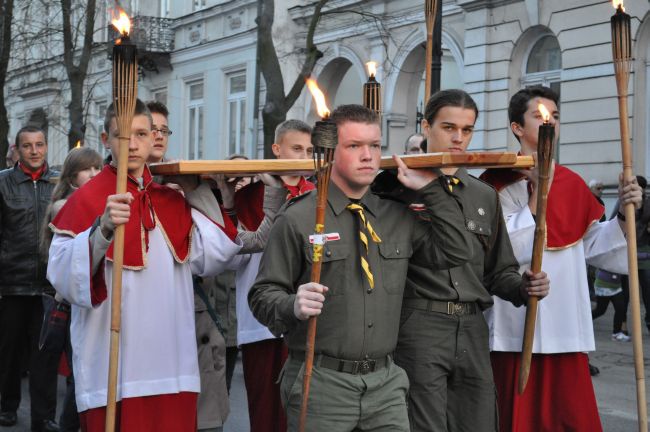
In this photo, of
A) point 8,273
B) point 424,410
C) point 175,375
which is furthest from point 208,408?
point 8,273

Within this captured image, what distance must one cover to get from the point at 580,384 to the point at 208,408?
1.89m

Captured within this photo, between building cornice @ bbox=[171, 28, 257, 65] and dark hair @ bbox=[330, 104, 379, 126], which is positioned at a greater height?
building cornice @ bbox=[171, 28, 257, 65]

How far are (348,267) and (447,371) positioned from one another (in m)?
0.80

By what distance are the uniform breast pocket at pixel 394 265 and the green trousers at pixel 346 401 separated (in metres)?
0.35

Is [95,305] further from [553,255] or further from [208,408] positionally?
[553,255]

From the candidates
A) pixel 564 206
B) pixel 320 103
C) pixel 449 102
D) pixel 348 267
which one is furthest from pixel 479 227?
pixel 320 103

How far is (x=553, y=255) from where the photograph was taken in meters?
5.63

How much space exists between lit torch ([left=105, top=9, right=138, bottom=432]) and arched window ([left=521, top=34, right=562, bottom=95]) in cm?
1530

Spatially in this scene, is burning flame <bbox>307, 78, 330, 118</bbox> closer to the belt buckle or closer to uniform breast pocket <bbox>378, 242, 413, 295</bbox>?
uniform breast pocket <bbox>378, 242, 413, 295</bbox>

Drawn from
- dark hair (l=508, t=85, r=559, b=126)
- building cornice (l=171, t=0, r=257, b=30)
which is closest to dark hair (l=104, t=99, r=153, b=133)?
dark hair (l=508, t=85, r=559, b=126)

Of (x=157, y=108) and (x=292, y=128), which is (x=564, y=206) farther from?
(x=157, y=108)

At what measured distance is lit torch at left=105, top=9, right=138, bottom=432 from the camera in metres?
4.55

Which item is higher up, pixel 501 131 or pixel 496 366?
pixel 501 131

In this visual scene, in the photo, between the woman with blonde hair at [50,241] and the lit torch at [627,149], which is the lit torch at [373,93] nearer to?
the lit torch at [627,149]
